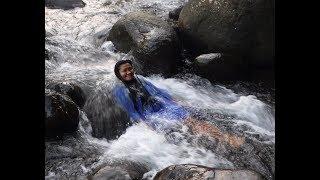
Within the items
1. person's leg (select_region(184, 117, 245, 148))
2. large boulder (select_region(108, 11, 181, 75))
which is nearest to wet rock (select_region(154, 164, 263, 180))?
person's leg (select_region(184, 117, 245, 148))

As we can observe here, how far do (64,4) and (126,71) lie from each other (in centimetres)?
693

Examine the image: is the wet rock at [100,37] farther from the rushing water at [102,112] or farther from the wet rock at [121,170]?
the wet rock at [121,170]

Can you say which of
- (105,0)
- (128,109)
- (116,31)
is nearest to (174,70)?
(116,31)

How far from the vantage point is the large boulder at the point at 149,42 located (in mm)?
7586

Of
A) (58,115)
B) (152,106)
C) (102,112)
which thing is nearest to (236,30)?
(152,106)

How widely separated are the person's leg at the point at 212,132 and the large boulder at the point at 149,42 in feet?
6.88

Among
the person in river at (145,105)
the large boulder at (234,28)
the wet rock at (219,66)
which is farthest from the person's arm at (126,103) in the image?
the large boulder at (234,28)

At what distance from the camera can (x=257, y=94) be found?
7418 mm
